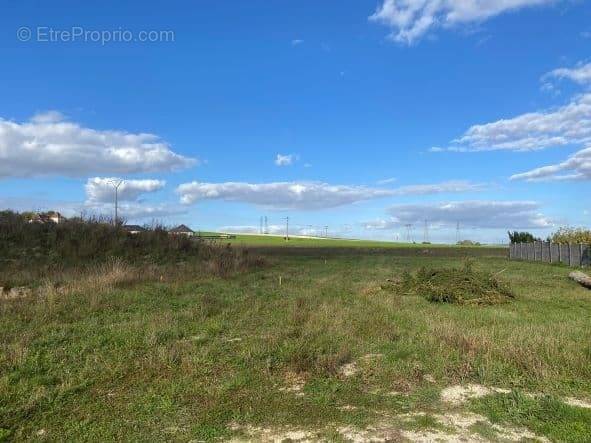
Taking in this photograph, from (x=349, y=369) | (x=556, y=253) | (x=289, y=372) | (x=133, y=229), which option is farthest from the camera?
(x=556, y=253)

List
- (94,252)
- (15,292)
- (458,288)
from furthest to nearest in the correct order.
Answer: (94,252)
(458,288)
(15,292)

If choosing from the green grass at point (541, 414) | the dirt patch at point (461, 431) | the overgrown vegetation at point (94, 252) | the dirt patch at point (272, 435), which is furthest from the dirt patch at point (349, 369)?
the overgrown vegetation at point (94, 252)

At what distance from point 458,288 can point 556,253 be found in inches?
1133

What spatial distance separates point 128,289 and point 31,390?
9.26m

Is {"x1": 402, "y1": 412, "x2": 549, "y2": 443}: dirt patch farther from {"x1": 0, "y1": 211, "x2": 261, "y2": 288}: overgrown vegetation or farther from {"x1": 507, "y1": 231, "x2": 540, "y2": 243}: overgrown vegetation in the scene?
{"x1": 507, "y1": 231, "x2": 540, "y2": 243}: overgrown vegetation

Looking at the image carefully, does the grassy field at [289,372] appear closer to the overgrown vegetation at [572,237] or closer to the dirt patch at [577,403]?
the dirt patch at [577,403]

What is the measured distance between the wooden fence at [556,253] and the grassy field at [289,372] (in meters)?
25.3

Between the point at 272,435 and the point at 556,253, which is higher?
the point at 556,253

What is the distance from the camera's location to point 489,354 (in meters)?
7.79

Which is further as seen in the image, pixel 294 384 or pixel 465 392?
pixel 294 384

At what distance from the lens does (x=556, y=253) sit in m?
38.9

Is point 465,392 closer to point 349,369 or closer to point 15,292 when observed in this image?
point 349,369

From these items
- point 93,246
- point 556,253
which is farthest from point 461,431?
point 556,253

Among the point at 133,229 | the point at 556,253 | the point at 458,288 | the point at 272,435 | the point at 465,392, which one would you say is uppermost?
the point at 133,229
